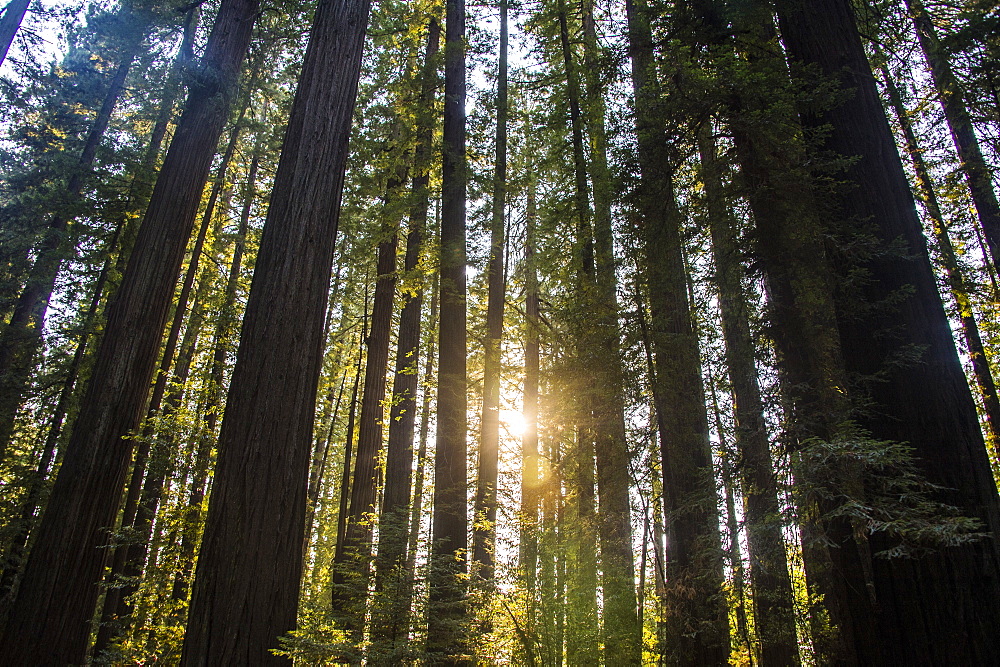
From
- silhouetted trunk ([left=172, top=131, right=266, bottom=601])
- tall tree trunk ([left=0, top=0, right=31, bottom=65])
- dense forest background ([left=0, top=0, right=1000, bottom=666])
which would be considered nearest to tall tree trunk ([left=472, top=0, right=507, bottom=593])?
dense forest background ([left=0, top=0, right=1000, bottom=666])

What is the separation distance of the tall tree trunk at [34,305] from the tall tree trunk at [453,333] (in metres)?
7.90

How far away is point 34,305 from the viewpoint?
11.8 metres

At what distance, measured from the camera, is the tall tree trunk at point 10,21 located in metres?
9.62

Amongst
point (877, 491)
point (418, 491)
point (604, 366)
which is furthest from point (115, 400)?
point (418, 491)

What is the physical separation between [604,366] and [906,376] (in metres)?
3.01

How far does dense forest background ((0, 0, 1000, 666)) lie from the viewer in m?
3.36

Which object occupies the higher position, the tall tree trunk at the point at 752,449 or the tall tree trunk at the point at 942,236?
the tall tree trunk at the point at 942,236

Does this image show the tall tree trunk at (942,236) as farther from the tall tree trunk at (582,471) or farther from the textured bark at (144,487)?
the textured bark at (144,487)

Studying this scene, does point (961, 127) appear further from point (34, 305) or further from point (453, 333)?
point (34, 305)

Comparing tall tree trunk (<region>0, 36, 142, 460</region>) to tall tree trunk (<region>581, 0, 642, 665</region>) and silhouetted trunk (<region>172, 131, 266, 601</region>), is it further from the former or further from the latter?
tall tree trunk (<region>581, 0, 642, 665</region>)

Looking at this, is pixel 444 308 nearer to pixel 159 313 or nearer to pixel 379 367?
pixel 379 367

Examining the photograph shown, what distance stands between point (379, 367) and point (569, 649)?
5.85m

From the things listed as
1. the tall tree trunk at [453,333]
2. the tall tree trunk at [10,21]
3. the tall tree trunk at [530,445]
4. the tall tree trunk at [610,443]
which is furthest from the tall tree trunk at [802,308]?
the tall tree trunk at [10,21]

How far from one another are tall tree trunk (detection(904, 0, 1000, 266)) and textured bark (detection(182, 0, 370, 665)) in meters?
6.00
